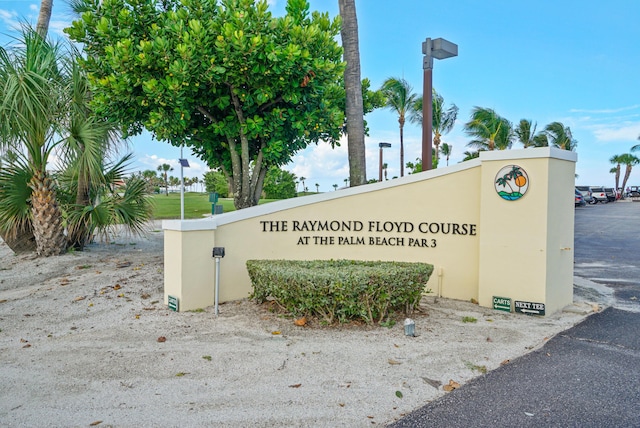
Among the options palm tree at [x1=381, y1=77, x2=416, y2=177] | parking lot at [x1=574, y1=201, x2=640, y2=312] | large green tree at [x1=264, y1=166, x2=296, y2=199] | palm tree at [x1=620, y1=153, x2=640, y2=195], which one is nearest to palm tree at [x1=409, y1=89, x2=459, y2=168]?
palm tree at [x1=381, y1=77, x2=416, y2=177]

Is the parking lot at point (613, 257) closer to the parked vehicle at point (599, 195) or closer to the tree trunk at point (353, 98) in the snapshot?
the tree trunk at point (353, 98)

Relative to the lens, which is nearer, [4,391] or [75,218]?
[4,391]

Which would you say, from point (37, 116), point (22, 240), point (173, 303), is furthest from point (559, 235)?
point (22, 240)

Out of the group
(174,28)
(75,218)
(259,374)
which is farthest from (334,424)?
(75,218)

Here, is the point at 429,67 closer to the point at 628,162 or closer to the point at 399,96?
the point at 399,96

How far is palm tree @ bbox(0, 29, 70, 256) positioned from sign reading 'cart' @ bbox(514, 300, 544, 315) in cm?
917

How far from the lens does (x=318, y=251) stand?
809 centimetres

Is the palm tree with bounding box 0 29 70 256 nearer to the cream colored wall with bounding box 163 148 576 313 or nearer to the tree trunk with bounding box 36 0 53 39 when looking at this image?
the tree trunk with bounding box 36 0 53 39

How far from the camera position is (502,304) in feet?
23.1

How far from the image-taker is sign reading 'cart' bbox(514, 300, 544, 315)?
6.79m

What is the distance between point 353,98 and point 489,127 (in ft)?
110

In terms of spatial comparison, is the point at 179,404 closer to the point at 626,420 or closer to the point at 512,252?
the point at 626,420

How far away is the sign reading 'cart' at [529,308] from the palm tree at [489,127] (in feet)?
114

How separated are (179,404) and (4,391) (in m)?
1.68
